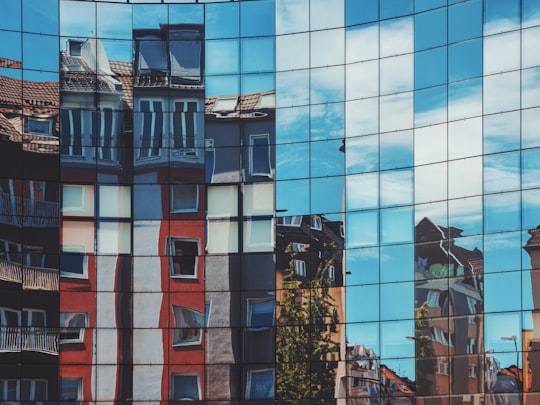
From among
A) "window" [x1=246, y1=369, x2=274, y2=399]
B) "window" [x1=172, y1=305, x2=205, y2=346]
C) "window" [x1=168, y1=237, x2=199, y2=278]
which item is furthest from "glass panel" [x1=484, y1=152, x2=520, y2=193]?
"window" [x1=172, y1=305, x2=205, y2=346]

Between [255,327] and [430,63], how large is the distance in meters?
12.7

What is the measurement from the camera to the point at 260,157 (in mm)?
49562

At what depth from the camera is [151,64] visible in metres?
50.8

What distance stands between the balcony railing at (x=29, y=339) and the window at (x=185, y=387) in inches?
196

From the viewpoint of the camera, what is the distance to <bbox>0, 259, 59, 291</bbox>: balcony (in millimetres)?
47938

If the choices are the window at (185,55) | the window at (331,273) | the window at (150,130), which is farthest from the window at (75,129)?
the window at (331,273)

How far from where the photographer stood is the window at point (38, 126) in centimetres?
4926

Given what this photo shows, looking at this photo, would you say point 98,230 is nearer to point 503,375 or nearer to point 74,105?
point 74,105

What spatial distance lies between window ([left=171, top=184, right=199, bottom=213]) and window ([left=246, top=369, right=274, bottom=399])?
7.26 meters

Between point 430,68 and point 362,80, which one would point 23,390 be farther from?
point 430,68

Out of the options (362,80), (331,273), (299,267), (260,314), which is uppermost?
(362,80)

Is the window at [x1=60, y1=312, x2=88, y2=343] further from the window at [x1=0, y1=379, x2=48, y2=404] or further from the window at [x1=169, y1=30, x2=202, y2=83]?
the window at [x1=169, y1=30, x2=202, y2=83]

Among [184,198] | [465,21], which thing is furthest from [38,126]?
[465,21]

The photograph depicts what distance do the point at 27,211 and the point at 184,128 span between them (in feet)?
24.1
